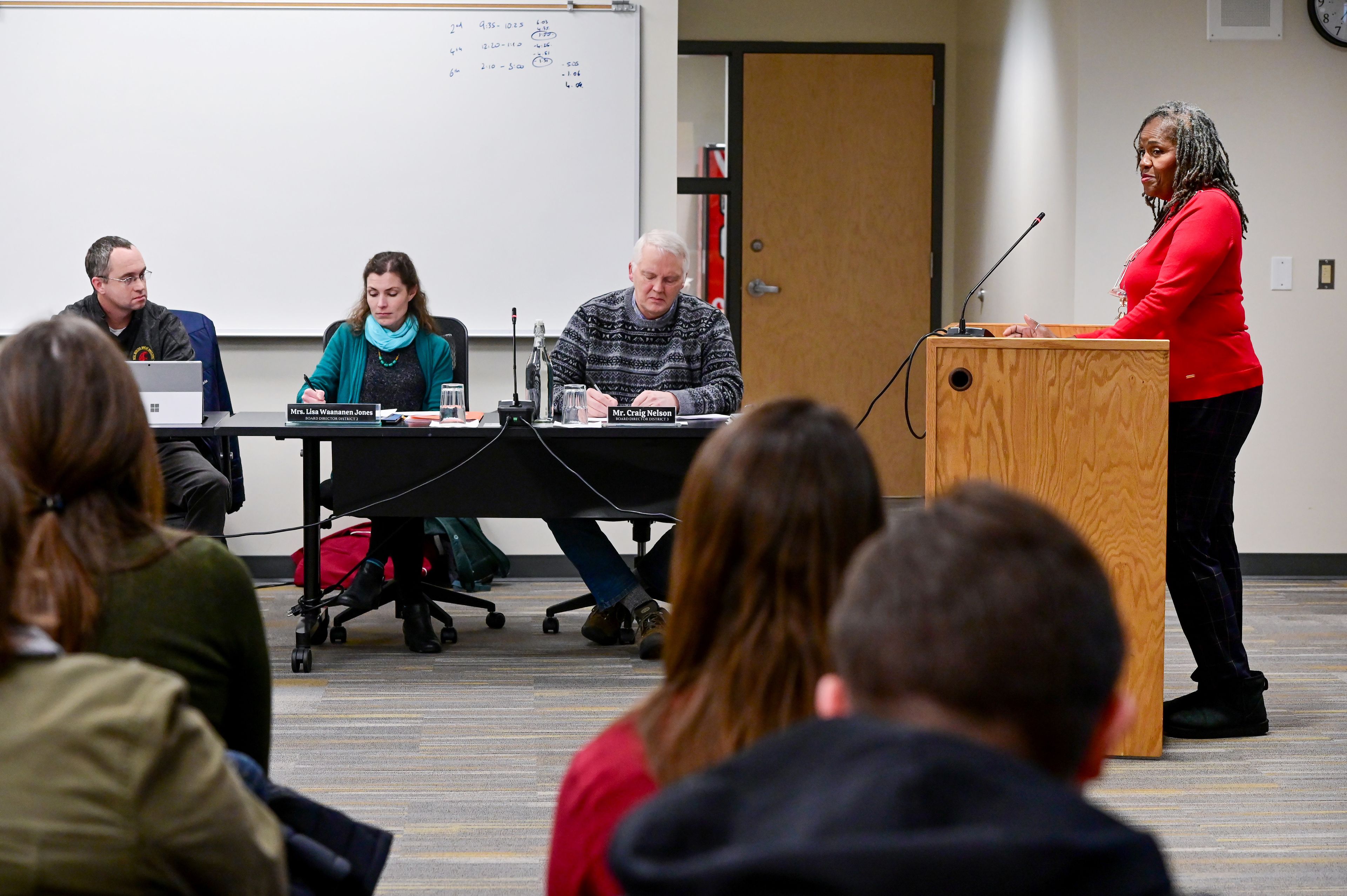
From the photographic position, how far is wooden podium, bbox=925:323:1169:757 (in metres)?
2.72

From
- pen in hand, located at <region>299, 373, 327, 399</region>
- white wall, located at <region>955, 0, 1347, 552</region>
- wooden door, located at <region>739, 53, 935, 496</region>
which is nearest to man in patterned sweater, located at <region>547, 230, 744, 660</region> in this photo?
pen in hand, located at <region>299, 373, 327, 399</region>

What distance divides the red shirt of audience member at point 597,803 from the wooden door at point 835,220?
547 cm

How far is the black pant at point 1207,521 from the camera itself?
9.64ft

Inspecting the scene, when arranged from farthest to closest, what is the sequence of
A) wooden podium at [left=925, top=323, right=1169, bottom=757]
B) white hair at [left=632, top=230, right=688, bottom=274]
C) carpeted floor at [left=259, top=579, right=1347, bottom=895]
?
white hair at [left=632, top=230, right=688, bottom=274] < wooden podium at [left=925, top=323, right=1169, bottom=757] < carpeted floor at [left=259, top=579, right=1347, bottom=895]

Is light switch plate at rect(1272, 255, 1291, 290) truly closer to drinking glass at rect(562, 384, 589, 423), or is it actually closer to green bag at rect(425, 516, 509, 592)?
drinking glass at rect(562, 384, 589, 423)

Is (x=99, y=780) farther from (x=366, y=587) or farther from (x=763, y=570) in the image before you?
(x=366, y=587)

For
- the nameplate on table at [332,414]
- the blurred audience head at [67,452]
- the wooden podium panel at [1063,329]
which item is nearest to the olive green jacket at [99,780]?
the blurred audience head at [67,452]

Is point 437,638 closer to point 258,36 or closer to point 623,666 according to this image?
point 623,666

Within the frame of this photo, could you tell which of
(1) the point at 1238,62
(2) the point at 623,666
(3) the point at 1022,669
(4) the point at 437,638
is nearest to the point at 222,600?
(3) the point at 1022,669

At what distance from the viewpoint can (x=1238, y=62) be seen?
4762mm

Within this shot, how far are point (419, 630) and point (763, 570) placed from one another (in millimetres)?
3127

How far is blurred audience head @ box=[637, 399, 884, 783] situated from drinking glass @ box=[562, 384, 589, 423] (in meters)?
2.74

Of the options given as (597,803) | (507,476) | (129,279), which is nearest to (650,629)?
(507,476)

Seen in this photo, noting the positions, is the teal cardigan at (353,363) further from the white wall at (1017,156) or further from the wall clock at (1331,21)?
the wall clock at (1331,21)
